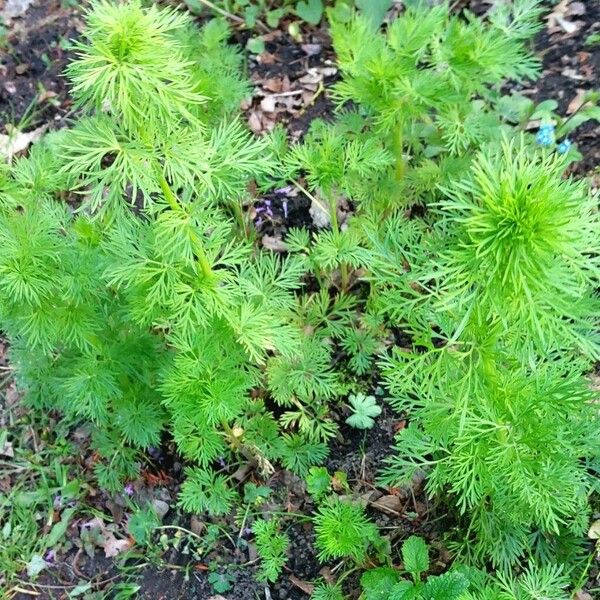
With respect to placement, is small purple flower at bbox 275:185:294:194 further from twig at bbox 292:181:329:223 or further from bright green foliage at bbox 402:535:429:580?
bright green foliage at bbox 402:535:429:580

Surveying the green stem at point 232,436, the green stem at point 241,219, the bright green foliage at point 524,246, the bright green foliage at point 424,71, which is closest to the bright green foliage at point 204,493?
the green stem at point 232,436

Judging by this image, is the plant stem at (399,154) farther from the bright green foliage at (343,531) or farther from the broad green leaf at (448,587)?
the broad green leaf at (448,587)

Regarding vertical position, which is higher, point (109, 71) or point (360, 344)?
point (109, 71)

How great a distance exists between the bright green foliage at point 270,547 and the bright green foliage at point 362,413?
1.82 ft

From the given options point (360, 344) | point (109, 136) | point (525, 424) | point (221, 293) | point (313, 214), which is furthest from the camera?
point (313, 214)

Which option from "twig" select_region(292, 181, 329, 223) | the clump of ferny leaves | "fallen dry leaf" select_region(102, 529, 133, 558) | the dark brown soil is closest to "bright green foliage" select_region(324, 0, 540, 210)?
"twig" select_region(292, 181, 329, 223)

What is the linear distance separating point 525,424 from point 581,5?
2915 millimetres

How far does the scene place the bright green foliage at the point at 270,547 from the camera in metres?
2.53

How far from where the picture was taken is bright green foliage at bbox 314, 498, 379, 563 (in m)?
2.30

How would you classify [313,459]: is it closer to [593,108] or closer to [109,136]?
[109,136]

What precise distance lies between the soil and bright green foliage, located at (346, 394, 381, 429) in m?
0.05

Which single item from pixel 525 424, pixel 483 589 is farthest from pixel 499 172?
pixel 483 589

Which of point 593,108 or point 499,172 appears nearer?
point 499,172

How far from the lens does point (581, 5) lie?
3.84 metres
